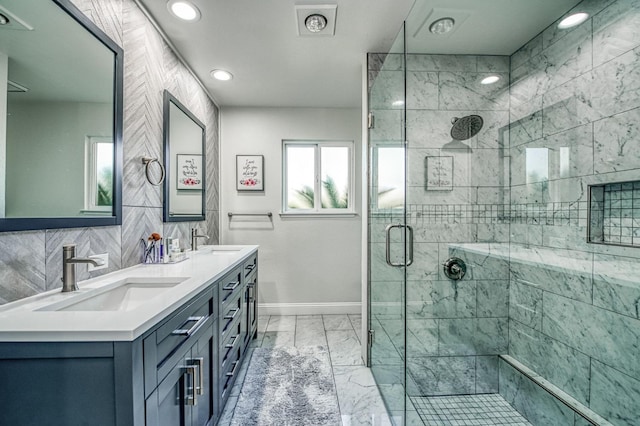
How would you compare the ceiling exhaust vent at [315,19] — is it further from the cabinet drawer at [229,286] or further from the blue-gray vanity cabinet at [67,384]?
the blue-gray vanity cabinet at [67,384]

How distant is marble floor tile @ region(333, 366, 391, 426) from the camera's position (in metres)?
1.62

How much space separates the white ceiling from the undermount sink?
1569mm

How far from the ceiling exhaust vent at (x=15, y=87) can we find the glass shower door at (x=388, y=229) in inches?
67.2

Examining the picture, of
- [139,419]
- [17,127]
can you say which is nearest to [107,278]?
[17,127]

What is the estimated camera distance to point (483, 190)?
1.72 meters

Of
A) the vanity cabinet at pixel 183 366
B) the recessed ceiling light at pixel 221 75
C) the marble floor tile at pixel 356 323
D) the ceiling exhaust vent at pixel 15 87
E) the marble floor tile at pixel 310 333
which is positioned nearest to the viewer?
the vanity cabinet at pixel 183 366

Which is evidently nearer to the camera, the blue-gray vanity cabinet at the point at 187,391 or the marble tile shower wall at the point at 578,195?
the blue-gray vanity cabinet at the point at 187,391

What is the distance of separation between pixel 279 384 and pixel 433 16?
2495mm

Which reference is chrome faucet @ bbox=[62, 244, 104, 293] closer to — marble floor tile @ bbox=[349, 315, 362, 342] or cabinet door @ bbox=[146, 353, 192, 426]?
cabinet door @ bbox=[146, 353, 192, 426]

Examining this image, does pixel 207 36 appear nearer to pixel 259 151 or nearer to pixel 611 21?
pixel 259 151

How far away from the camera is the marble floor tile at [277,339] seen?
2.52 meters

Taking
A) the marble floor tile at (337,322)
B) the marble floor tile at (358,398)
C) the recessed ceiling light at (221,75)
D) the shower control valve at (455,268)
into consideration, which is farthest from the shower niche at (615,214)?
the recessed ceiling light at (221,75)

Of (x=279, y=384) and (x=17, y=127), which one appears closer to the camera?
(x=17, y=127)

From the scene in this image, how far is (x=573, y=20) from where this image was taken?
50.4 inches
